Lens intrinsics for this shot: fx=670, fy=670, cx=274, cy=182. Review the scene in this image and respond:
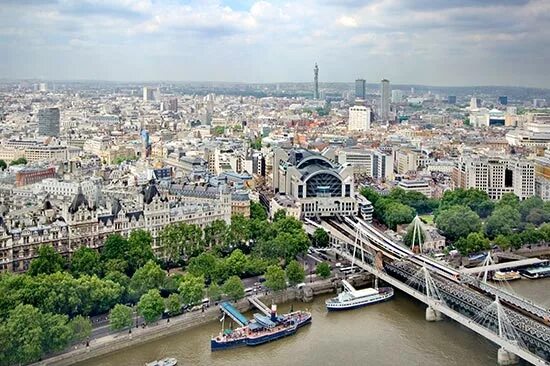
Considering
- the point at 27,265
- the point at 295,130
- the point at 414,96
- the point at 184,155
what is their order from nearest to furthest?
the point at 27,265 → the point at 184,155 → the point at 295,130 → the point at 414,96

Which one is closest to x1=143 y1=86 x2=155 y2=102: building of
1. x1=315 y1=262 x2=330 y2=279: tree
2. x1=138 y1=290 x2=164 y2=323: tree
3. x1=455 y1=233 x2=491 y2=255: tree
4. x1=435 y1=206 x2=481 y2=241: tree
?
x1=435 y1=206 x2=481 y2=241: tree

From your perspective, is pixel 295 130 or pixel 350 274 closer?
pixel 350 274

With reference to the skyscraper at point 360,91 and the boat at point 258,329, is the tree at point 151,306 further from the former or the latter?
the skyscraper at point 360,91

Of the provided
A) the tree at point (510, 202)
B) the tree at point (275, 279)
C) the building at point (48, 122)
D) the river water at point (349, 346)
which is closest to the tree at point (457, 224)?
the tree at point (510, 202)

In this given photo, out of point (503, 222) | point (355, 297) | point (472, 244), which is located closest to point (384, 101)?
point (503, 222)

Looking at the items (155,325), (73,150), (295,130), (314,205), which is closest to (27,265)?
(155,325)

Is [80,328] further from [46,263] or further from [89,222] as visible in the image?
[89,222]

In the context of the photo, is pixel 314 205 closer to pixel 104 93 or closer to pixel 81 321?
pixel 81 321
